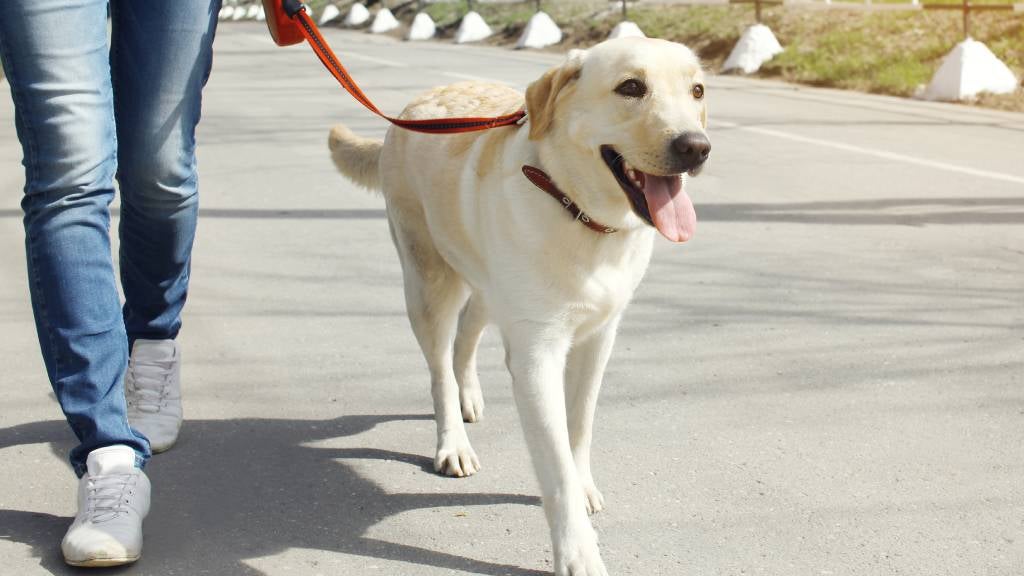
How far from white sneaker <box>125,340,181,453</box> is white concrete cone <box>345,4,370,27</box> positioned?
1134 inches

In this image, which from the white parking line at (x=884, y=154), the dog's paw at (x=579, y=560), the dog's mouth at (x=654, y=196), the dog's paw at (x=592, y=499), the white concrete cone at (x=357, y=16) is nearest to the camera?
the dog's paw at (x=579, y=560)

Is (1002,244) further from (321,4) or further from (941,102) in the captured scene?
(321,4)

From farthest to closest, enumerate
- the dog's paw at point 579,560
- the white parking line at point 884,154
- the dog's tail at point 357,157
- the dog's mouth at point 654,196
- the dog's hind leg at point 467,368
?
the white parking line at point 884,154, the dog's tail at point 357,157, the dog's hind leg at point 467,368, the dog's mouth at point 654,196, the dog's paw at point 579,560

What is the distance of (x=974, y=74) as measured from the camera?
455 inches

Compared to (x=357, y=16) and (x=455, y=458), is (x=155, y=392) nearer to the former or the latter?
(x=455, y=458)

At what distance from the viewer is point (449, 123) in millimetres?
3586

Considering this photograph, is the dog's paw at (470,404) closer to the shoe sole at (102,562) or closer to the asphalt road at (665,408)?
the asphalt road at (665,408)

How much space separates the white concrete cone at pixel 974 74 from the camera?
11.5 m

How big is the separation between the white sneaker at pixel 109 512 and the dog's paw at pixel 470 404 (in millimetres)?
1136

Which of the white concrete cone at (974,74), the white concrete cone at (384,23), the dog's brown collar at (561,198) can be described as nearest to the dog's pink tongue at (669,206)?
the dog's brown collar at (561,198)

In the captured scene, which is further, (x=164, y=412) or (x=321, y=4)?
(x=321, y=4)

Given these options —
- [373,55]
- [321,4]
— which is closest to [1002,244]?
[373,55]

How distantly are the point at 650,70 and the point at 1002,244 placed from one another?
12.5ft

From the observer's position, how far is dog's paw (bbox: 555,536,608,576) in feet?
9.47
